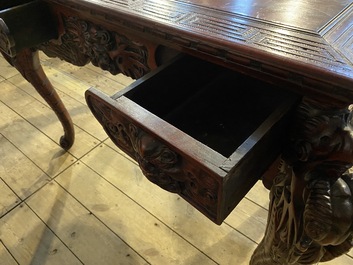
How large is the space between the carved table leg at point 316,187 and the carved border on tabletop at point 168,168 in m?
0.14

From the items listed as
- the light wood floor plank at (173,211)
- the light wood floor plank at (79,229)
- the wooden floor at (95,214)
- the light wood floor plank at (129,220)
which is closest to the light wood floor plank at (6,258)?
the wooden floor at (95,214)

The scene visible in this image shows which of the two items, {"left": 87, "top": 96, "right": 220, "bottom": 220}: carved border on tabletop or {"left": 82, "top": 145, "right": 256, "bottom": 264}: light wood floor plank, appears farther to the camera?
{"left": 82, "top": 145, "right": 256, "bottom": 264}: light wood floor plank

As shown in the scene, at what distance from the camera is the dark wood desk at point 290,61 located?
390 millimetres

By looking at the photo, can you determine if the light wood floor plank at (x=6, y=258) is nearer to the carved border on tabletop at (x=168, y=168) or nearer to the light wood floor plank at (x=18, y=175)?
the light wood floor plank at (x=18, y=175)

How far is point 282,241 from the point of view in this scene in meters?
0.54

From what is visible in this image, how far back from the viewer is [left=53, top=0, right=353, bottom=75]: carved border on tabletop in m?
0.39

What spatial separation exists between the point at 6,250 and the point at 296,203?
3.01 ft

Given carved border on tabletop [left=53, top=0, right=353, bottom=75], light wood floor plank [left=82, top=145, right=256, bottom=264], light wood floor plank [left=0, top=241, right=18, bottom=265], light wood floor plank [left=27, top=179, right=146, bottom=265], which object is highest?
carved border on tabletop [left=53, top=0, right=353, bottom=75]

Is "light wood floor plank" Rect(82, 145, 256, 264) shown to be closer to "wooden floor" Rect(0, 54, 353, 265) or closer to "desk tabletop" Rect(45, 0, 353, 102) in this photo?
"wooden floor" Rect(0, 54, 353, 265)

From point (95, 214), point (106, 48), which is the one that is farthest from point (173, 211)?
point (106, 48)

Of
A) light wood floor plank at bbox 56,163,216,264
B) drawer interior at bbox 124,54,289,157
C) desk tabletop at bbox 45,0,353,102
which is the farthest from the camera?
light wood floor plank at bbox 56,163,216,264

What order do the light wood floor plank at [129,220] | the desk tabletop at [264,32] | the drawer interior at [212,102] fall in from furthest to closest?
1. the light wood floor plank at [129,220]
2. the drawer interior at [212,102]
3. the desk tabletop at [264,32]

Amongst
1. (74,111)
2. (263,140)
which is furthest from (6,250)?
(263,140)

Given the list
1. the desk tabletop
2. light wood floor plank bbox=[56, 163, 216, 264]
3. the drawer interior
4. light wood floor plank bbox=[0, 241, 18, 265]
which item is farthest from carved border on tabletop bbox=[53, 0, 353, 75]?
light wood floor plank bbox=[0, 241, 18, 265]
